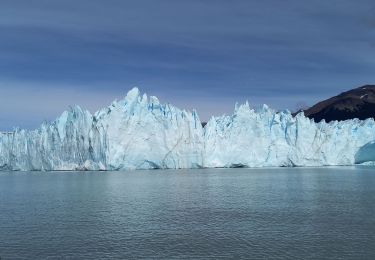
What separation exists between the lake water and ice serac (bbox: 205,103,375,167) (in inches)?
1182

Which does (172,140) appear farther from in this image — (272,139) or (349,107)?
(349,107)

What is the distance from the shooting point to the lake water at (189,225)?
45.8ft

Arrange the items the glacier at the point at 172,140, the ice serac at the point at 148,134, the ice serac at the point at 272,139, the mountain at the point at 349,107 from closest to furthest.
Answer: the ice serac at the point at 148,134 < the glacier at the point at 172,140 < the ice serac at the point at 272,139 < the mountain at the point at 349,107

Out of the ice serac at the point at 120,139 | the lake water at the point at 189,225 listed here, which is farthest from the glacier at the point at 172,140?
the lake water at the point at 189,225

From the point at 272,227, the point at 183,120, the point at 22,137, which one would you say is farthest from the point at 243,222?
the point at 22,137

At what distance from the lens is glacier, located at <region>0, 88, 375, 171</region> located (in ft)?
172

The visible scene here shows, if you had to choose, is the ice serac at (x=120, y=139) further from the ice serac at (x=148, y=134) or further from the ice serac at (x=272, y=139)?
the ice serac at (x=272, y=139)

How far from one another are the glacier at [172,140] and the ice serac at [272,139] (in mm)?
126

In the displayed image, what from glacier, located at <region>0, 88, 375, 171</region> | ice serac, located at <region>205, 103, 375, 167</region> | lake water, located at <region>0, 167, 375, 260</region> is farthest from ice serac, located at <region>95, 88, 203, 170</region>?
lake water, located at <region>0, 167, 375, 260</region>

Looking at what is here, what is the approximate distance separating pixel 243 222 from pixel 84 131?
122ft

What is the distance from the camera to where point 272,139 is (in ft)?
195

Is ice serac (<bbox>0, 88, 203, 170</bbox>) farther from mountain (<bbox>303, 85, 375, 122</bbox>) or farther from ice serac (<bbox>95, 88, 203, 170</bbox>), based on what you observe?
mountain (<bbox>303, 85, 375, 122</bbox>)

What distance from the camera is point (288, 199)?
26094mm

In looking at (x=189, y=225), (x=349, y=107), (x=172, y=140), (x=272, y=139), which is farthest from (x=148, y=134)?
(x=349, y=107)
